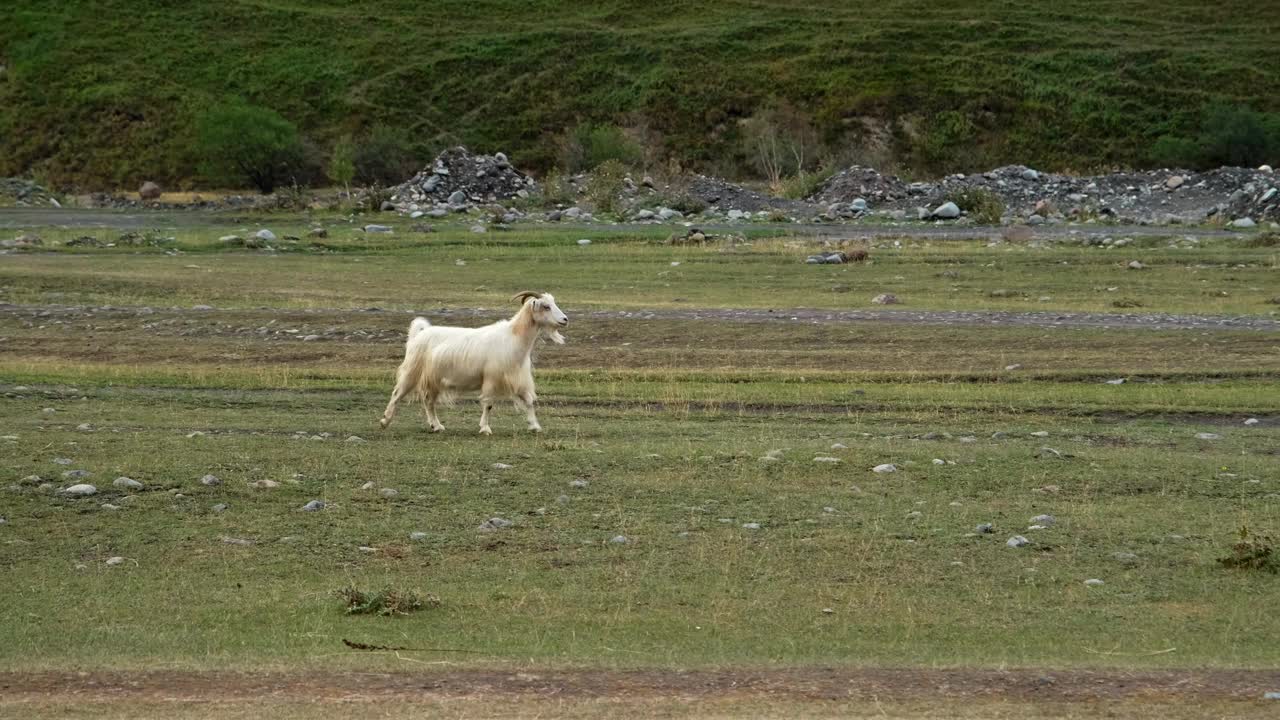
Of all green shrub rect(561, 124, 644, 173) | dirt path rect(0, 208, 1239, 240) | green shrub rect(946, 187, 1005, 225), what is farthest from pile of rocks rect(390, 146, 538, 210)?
green shrub rect(946, 187, 1005, 225)

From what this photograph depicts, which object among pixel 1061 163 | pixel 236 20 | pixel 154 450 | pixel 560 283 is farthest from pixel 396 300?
pixel 236 20

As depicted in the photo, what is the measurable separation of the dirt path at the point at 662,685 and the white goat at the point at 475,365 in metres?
8.92

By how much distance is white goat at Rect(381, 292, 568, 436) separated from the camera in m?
18.0

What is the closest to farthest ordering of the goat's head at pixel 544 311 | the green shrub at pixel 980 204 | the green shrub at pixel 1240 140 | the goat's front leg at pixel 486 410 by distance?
the goat's front leg at pixel 486 410 < the goat's head at pixel 544 311 < the green shrub at pixel 980 204 < the green shrub at pixel 1240 140

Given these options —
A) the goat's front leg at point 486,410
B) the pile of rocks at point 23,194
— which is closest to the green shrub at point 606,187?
the pile of rocks at point 23,194

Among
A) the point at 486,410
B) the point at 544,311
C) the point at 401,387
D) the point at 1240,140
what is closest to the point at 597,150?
the point at 1240,140

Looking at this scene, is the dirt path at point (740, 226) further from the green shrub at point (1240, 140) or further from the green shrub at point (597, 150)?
the green shrub at point (1240, 140)

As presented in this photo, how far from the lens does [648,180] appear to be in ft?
206

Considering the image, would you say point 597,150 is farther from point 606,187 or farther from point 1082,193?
point 1082,193

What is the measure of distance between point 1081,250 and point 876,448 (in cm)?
2585

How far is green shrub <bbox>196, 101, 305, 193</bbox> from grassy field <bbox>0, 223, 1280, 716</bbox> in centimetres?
4748

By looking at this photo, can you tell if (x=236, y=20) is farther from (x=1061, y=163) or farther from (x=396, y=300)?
(x=396, y=300)

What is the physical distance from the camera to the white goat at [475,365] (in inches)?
709

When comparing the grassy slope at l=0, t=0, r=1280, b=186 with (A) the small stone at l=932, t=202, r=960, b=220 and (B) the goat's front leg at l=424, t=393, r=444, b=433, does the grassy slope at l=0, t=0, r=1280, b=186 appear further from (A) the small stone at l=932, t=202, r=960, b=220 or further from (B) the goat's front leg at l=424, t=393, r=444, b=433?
(B) the goat's front leg at l=424, t=393, r=444, b=433
